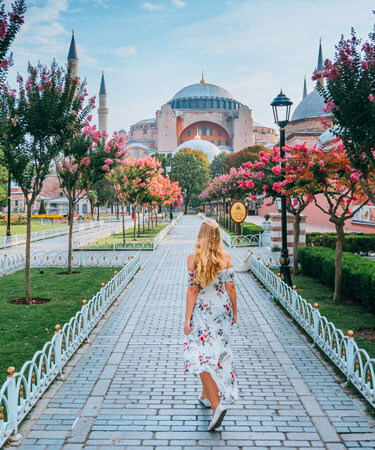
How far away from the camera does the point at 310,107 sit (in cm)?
5034

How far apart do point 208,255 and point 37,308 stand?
5.35 metres

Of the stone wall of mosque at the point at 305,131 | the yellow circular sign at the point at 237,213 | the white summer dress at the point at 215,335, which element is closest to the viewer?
the white summer dress at the point at 215,335

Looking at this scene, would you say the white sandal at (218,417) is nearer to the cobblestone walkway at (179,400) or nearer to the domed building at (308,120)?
the cobblestone walkway at (179,400)

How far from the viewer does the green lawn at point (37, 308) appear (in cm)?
580

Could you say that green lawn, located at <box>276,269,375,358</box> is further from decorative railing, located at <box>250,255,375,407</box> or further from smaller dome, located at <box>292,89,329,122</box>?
smaller dome, located at <box>292,89,329,122</box>

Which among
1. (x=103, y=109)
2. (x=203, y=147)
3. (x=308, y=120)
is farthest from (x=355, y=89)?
(x=203, y=147)

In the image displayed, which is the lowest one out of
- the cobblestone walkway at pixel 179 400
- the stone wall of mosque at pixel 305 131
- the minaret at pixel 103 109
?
the cobblestone walkway at pixel 179 400

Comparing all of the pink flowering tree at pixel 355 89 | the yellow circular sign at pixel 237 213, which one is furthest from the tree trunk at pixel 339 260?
the yellow circular sign at pixel 237 213

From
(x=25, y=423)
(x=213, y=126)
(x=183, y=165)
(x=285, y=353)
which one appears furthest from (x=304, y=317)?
(x=213, y=126)

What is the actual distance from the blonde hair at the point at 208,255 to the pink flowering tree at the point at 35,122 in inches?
205

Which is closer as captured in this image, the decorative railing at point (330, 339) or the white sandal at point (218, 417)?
the white sandal at point (218, 417)

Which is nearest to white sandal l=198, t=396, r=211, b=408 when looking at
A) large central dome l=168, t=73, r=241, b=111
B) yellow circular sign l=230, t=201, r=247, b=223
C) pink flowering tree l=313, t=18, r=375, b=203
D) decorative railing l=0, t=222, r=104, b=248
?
pink flowering tree l=313, t=18, r=375, b=203

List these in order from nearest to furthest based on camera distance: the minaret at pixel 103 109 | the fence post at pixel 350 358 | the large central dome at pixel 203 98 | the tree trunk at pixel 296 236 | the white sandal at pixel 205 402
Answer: the white sandal at pixel 205 402
the fence post at pixel 350 358
the tree trunk at pixel 296 236
the minaret at pixel 103 109
the large central dome at pixel 203 98

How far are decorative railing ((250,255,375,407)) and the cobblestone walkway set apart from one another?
0.63ft
